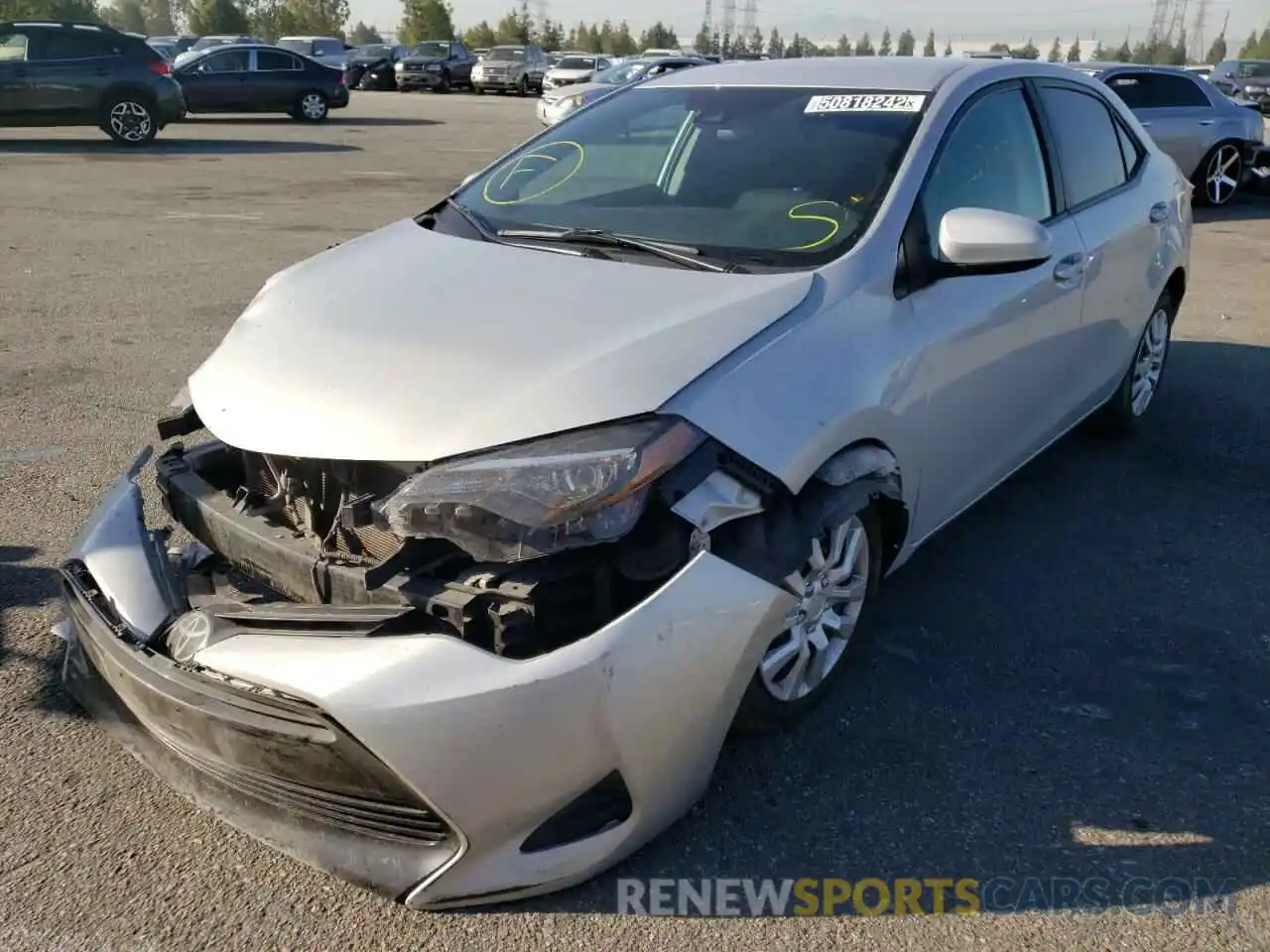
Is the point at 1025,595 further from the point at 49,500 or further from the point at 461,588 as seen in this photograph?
the point at 49,500

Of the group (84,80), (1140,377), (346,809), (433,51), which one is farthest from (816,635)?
(433,51)

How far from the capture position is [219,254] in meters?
9.12

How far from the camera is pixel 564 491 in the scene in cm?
227

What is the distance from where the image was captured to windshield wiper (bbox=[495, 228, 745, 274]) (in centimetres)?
306

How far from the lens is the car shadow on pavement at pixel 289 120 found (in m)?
23.4

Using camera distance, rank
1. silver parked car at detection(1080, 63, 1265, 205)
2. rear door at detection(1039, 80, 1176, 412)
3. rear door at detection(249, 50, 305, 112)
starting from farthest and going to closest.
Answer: rear door at detection(249, 50, 305, 112) < silver parked car at detection(1080, 63, 1265, 205) < rear door at detection(1039, 80, 1176, 412)

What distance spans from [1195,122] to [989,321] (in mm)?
11069

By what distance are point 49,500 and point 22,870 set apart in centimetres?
214

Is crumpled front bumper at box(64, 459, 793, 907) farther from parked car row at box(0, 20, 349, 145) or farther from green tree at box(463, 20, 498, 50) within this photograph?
green tree at box(463, 20, 498, 50)

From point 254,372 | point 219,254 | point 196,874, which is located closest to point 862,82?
point 254,372

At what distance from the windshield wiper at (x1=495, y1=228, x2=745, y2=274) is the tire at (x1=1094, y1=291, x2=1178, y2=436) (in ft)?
8.85

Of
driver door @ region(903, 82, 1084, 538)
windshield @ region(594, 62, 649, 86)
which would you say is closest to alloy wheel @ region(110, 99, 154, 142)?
windshield @ region(594, 62, 649, 86)
